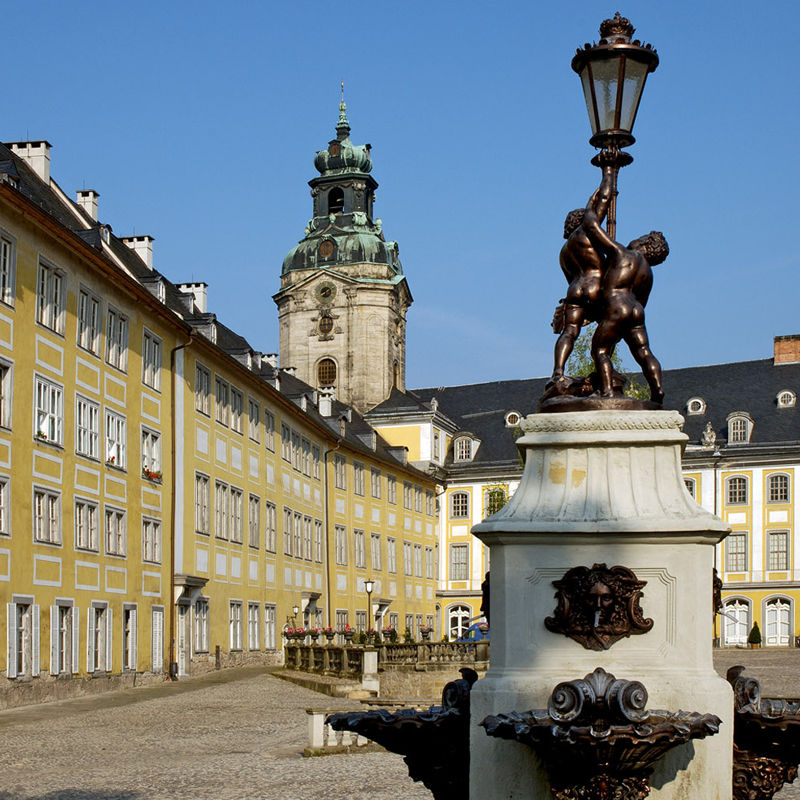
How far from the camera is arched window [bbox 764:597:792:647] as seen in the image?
235 ft

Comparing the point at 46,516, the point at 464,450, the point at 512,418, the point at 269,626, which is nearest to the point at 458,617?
the point at 464,450

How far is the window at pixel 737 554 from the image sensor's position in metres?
73.3

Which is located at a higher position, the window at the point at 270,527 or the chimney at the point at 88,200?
the chimney at the point at 88,200

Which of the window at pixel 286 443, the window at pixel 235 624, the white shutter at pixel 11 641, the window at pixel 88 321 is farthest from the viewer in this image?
the window at pixel 286 443

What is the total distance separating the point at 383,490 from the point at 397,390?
17881mm

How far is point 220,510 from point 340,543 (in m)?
16.2

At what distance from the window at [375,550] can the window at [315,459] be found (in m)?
7.22

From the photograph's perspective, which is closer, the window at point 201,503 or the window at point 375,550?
the window at point 201,503

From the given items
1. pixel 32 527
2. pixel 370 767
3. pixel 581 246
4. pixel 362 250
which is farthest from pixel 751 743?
pixel 362 250

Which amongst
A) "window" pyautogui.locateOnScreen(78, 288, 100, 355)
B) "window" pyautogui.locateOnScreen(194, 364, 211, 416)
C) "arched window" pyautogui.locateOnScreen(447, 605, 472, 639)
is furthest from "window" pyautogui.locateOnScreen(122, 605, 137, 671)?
"arched window" pyautogui.locateOnScreen(447, 605, 472, 639)

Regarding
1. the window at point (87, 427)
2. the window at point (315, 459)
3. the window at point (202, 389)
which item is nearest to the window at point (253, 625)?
the window at point (202, 389)

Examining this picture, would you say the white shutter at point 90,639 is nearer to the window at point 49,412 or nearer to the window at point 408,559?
the window at point 49,412

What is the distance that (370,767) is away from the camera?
17.0m

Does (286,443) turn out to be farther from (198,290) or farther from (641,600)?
(641,600)
